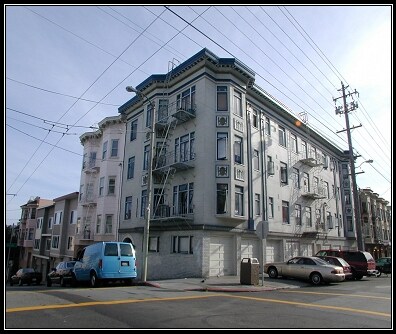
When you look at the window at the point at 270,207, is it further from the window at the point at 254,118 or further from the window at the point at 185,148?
the window at the point at 185,148

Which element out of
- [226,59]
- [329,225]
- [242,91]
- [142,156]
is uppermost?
[226,59]

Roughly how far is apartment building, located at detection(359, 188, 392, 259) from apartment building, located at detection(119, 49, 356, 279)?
97.6ft

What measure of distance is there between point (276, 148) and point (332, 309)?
2174 cm

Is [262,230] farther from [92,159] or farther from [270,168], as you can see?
[92,159]

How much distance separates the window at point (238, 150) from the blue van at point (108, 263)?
11209 millimetres

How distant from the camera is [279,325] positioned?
7184 mm

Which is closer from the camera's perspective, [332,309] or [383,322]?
[383,322]

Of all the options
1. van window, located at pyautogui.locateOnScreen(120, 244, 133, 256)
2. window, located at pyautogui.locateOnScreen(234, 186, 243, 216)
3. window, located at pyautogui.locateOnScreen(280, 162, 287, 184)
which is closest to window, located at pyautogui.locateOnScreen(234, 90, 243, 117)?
window, located at pyautogui.locateOnScreen(234, 186, 243, 216)

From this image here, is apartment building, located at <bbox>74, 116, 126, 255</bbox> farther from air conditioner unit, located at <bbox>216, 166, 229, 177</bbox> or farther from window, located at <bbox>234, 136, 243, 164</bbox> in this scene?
window, located at <bbox>234, 136, 243, 164</bbox>

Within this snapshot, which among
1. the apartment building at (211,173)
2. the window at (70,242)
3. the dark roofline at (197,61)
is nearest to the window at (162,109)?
the apartment building at (211,173)

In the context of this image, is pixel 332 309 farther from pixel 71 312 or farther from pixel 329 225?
pixel 329 225

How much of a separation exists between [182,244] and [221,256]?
9.14ft

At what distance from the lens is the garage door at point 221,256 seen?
2194 cm

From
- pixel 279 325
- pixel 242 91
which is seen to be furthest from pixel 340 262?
pixel 279 325
